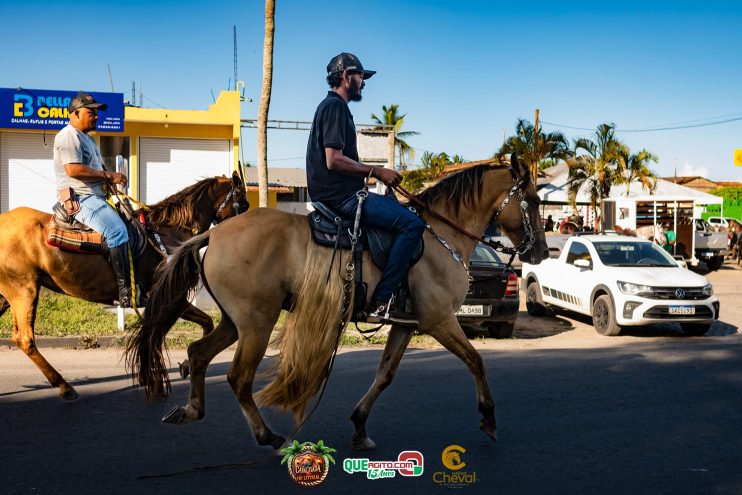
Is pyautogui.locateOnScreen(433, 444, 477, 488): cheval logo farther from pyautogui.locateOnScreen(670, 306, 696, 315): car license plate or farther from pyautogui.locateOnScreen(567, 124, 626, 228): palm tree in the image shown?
pyautogui.locateOnScreen(567, 124, 626, 228): palm tree

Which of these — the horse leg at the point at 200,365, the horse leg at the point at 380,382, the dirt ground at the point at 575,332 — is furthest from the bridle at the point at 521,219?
the dirt ground at the point at 575,332

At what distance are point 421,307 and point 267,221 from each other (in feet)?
4.24

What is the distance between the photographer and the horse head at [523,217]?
577 centimetres

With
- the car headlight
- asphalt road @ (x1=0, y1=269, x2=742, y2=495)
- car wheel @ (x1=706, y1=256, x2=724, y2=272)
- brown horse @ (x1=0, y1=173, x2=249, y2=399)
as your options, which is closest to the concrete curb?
asphalt road @ (x1=0, y1=269, x2=742, y2=495)

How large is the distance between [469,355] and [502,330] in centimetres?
655

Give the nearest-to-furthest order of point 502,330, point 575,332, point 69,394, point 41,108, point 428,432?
point 428,432
point 69,394
point 502,330
point 575,332
point 41,108

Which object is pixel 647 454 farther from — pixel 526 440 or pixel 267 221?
pixel 267 221

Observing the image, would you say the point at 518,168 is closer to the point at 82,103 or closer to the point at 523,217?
the point at 523,217

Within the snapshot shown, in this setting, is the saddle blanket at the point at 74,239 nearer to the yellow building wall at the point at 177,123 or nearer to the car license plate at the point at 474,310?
the car license plate at the point at 474,310

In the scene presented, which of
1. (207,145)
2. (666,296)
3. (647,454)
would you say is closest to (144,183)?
(207,145)

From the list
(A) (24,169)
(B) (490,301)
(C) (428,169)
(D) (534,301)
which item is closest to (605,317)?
(D) (534,301)

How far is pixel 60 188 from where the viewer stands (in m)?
6.54

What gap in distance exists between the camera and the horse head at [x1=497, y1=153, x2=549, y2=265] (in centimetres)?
577

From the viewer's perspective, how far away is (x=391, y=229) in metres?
5.04
